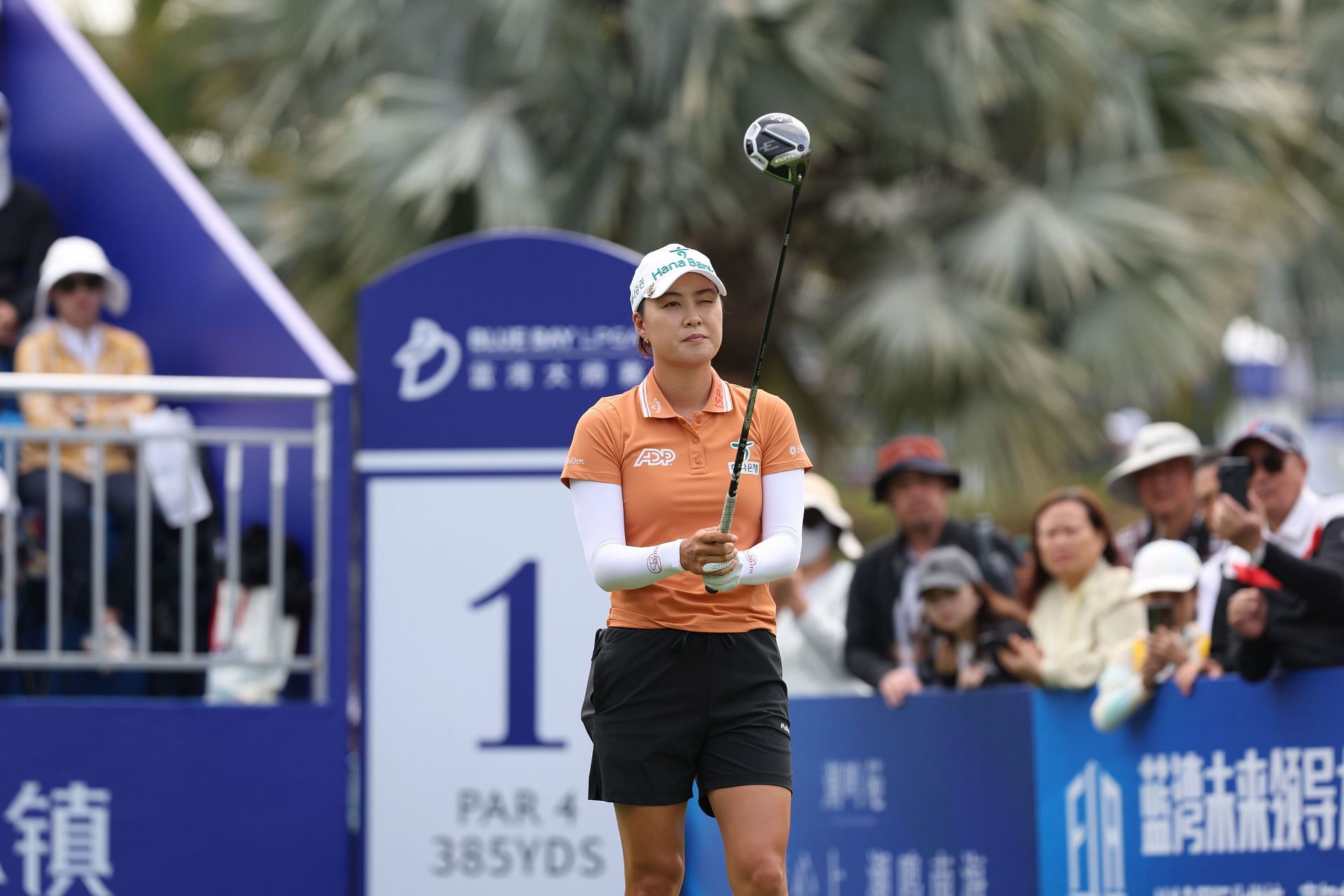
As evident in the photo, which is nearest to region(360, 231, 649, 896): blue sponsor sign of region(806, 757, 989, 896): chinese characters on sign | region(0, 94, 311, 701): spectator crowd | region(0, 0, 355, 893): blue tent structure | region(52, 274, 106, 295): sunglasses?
region(0, 0, 355, 893): blue tent structure

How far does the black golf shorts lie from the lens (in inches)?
177

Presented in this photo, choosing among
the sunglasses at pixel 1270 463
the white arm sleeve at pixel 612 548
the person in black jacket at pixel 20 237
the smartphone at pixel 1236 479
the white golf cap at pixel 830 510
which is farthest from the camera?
the person in black jacket at pixel 20 237

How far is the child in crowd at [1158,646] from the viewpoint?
6.26m

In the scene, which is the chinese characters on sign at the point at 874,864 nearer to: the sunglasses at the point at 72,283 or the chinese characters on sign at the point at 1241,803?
the chinese characters on sign at the point at 1241,803

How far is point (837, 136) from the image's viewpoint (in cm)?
1180

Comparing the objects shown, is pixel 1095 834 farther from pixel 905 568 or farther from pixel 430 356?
pixel 430 356

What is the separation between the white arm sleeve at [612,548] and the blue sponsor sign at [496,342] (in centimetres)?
277

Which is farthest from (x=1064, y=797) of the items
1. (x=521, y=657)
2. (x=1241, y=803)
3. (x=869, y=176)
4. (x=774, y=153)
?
(x=869, y=176)

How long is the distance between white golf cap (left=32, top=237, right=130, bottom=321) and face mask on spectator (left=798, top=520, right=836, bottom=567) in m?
3.25

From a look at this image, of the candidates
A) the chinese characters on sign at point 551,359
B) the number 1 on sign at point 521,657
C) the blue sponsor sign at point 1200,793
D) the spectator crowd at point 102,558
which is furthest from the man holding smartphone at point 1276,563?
the spectator crowd at point 102,558

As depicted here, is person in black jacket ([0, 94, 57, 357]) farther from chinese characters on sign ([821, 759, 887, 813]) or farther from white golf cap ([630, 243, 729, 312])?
white golf cap ([630, 243, 729, 312])

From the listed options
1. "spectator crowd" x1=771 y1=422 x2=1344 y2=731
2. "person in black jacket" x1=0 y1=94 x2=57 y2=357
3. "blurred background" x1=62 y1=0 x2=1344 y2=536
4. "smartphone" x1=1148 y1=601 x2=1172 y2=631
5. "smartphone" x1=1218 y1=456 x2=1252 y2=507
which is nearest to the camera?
"smartphone" x1=1218 y1=456 x2=1252 y2=507

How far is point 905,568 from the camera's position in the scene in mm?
7391

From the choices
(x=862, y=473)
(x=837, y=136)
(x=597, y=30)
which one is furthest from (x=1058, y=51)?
(x=862, y=473)
